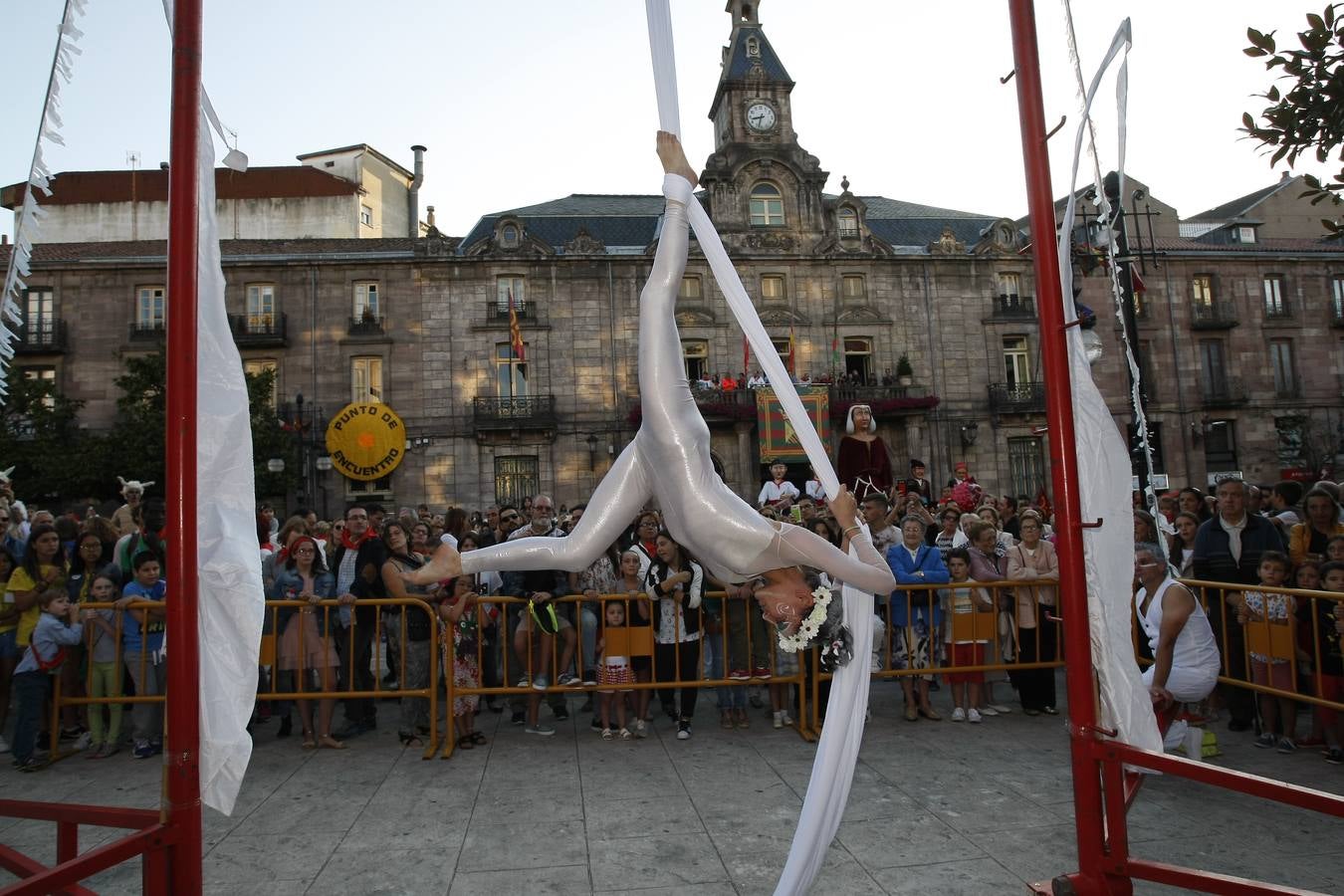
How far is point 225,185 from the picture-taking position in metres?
31.0

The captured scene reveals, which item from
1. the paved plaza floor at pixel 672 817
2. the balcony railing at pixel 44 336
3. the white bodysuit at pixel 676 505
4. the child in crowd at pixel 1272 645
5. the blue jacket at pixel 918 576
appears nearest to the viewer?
the white bodysuit at pixel 676 505

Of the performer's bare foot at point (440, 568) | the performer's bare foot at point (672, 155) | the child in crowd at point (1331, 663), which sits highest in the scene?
the performer's bare foot at point (672, 155)

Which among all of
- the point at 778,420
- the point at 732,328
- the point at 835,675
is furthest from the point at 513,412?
the point at 835,675

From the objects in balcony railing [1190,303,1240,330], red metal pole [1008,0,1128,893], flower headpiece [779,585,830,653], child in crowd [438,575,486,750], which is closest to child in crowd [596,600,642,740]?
child in crowd [438,575,486,750]

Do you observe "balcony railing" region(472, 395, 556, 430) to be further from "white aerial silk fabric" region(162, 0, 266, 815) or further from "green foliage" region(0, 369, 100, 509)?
"white aerial silk fabric" region(162, 0, 266, 815)

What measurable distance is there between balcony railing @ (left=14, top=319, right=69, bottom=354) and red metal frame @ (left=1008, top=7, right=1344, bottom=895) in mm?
29674

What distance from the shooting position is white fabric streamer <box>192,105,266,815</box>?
254 centimetres

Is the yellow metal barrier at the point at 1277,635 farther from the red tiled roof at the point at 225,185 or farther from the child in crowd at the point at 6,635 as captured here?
the red tiled roof at the point at 225,185

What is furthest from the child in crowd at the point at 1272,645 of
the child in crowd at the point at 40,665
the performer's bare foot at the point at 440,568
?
the child in crowd at the point at 40,665

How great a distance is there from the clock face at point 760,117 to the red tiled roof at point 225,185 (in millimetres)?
14642

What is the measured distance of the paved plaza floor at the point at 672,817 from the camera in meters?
4.06

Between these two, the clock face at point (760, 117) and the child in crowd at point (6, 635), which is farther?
the clock face at point (760, 117)

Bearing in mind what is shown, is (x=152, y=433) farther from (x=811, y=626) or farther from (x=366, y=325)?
(x=811, y=626)

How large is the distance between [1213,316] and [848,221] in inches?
532
